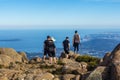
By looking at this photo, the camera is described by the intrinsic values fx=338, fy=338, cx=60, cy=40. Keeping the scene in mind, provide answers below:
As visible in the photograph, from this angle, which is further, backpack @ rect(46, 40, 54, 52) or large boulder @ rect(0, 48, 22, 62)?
large boulder @ rect(0, 48, 22, 62)

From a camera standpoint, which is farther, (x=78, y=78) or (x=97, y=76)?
(x=78, y=78)

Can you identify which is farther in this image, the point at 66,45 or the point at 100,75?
the point at 66,45

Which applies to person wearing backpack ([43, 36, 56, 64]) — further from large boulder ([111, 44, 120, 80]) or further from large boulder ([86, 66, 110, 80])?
large boulder ([86, 66, 110, 80])

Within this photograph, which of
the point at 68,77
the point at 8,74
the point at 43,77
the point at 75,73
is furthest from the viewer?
the point at 8,74

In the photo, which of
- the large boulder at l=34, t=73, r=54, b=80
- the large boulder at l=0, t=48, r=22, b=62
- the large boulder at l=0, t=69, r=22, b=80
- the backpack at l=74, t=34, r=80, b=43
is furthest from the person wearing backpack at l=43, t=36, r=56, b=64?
the large boulder at l=34, t=73, r=54, b=80

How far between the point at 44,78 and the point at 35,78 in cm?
79

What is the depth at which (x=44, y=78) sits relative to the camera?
1141 inches

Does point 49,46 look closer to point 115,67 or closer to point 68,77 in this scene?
point 68,77

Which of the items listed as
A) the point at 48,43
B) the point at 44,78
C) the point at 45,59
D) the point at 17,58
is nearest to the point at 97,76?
the point at 44,78

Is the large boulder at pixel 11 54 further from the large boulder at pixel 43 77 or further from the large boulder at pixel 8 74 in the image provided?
the large boulder at pixel 43 77

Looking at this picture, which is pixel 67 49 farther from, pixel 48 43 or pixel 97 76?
pixel 97 76

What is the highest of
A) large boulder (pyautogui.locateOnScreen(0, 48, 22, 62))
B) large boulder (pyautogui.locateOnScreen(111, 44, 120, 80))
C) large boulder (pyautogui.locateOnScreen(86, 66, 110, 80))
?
large boulder (pyautogui.locateOnScreen(111, 44, 120, 80))

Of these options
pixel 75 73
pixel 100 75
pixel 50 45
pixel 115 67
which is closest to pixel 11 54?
pixel 50 45

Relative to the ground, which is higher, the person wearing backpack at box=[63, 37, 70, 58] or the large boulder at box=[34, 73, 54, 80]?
the person wearing backpack at box=[63, 37, 70, 58]
